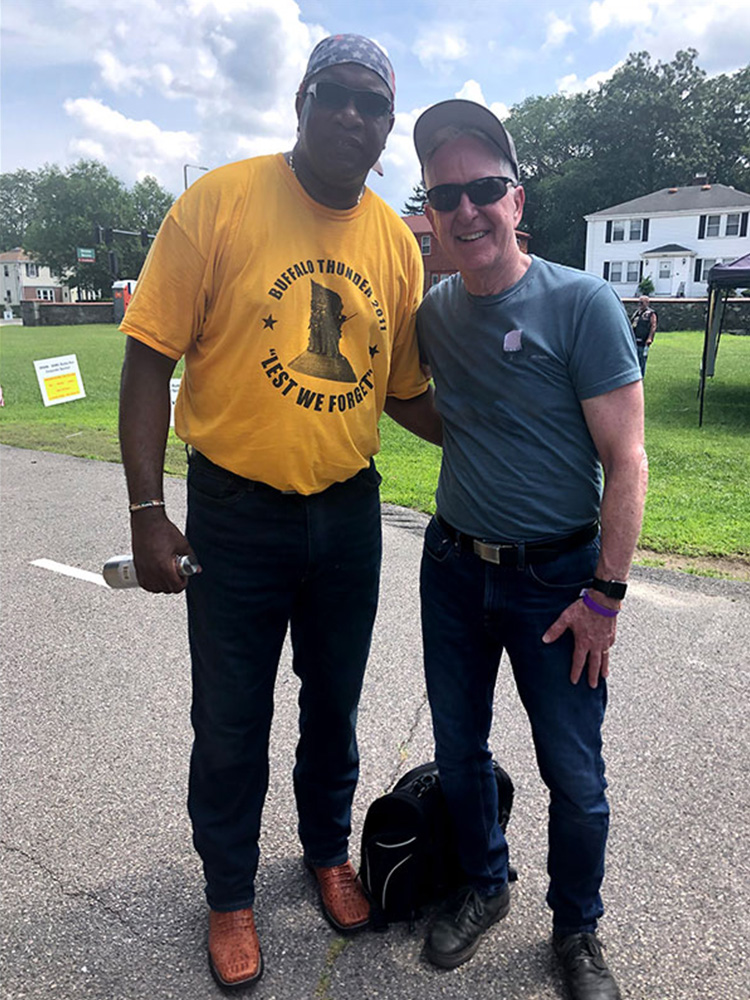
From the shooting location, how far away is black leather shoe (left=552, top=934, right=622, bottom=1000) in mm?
1990

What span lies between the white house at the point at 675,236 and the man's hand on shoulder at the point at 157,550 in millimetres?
48836

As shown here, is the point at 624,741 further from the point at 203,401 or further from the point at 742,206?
the point at 742,206

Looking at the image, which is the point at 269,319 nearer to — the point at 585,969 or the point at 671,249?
the point at 585,969

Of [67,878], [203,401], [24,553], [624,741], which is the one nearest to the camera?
[203,401]

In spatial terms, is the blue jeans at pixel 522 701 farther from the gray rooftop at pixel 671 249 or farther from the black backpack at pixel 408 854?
the gray rooftop at pixel 671 249

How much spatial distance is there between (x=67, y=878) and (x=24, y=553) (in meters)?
3.71

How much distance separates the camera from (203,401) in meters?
2.01

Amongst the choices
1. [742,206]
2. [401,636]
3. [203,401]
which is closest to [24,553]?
[401,636]

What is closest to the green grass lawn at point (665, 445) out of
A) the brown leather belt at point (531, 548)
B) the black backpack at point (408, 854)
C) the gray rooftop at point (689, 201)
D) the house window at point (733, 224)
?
the black backpack at point (408, 854)

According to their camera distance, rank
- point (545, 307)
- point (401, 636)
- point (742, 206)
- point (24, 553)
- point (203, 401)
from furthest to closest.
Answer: point (742, 206) < point (24, 553) < point (401, 636) < point (203, 401) < point (545, 307)

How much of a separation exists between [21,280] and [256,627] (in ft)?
372

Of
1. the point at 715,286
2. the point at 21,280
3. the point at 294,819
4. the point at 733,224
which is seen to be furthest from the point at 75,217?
the point at 294,819

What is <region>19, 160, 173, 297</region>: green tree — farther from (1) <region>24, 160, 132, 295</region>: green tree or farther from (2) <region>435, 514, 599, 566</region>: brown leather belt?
(2) <region>435, 514, 599, 566</region>: brown leather belt

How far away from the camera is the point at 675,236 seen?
159ft
